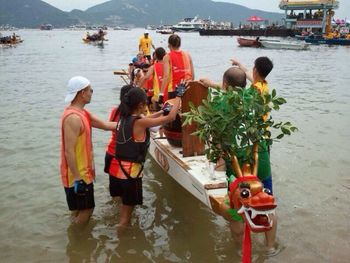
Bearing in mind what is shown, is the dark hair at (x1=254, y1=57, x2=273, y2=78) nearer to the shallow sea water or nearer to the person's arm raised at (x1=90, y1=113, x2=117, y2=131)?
the person's arm raised at (x1=90, y1=113, x2=117, y2=131)

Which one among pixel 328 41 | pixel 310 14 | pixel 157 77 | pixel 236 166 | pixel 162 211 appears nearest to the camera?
pixel 236 166

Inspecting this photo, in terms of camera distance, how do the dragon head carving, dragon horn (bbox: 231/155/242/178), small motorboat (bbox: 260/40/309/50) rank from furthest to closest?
small motorboat (bbox: 260/40/309/50), dragon horn (bbox: 231/155/242/178), the dragon head carving

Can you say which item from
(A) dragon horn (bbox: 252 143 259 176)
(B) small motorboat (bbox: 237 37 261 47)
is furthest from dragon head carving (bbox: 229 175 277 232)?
(B) small motorboat (bbox: 237 37 261 47)

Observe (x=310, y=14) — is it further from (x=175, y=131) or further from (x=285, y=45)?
(x=175, y=131)

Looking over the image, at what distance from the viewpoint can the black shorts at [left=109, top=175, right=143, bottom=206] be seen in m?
4.68

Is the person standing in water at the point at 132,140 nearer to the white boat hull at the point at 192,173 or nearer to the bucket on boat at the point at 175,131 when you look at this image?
the white boat hull at the point at 192,173

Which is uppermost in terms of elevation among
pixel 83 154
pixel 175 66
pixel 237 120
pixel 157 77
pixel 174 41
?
pixel 174 41

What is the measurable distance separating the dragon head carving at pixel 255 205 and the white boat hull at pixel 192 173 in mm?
1081

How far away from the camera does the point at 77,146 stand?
436 centimetres

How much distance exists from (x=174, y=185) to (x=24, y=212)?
239cm

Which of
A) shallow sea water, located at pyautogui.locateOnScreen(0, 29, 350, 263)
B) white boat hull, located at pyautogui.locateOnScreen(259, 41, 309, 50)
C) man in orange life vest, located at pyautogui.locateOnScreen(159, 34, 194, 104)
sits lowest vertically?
shallow sea water, located at pyautogui.locateOnScreen(0, 29, 350, 263)

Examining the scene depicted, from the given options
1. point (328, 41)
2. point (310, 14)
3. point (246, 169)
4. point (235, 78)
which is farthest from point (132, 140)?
point (310, 14)

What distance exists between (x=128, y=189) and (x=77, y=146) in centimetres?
79

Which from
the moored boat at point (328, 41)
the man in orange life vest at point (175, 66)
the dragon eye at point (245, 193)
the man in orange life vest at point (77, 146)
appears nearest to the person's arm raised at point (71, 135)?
the man in orange life vest at point (77, 146)
